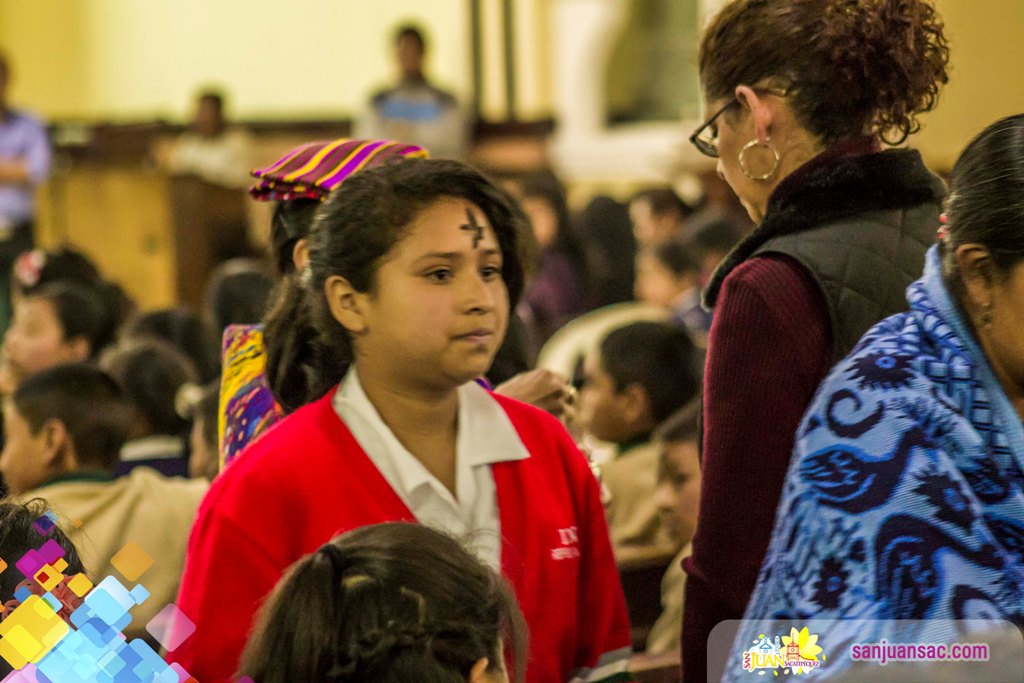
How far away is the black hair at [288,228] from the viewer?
2189 mm

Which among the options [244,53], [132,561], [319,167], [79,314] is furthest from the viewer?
[244,53]

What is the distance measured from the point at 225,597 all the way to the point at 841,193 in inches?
36.2

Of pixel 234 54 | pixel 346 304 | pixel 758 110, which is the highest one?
pixel 234 54

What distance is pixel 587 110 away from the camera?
11320mm

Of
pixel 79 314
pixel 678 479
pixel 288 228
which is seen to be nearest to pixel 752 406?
pixel 288 228

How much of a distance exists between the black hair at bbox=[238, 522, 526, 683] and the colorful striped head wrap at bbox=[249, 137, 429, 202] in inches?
29.2

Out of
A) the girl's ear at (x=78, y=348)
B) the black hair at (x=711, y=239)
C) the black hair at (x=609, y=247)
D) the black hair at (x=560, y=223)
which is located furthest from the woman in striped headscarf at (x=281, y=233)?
the black hair at (x=609, y=247)

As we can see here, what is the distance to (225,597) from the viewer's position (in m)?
1.72

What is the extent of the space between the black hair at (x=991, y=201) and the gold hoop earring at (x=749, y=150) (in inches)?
15.1

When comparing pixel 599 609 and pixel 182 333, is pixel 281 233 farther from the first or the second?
pixel 182 333

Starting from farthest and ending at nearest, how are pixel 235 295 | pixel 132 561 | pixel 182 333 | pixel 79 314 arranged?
pixel 182 333 < pixel 235 295 < pixel 79 314 < pixel 132 561

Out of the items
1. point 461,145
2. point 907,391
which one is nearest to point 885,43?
point 907,391

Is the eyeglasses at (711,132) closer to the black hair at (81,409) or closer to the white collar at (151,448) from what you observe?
the black hair at (81,409)

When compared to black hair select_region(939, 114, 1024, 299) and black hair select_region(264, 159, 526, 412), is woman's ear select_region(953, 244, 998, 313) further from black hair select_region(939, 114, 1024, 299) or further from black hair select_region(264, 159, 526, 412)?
black hair select_region(264, 159, 526, 412)
